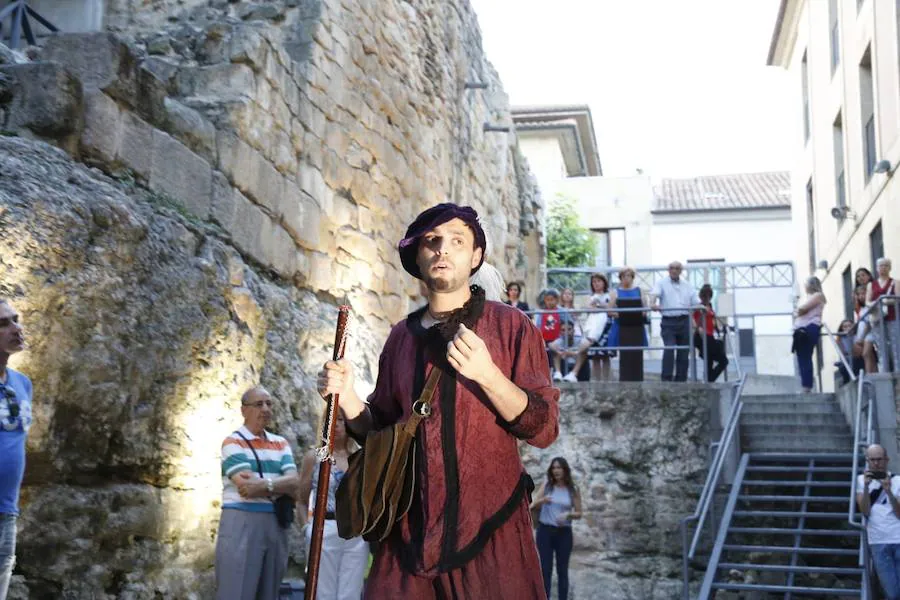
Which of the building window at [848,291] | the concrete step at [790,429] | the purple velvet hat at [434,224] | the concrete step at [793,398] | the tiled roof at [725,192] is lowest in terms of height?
the purple velvet hat at [434,224]

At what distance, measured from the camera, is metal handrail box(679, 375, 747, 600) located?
954 cm

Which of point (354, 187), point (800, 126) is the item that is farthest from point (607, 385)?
point (800, 126)

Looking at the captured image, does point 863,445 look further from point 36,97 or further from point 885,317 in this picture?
point 36,97

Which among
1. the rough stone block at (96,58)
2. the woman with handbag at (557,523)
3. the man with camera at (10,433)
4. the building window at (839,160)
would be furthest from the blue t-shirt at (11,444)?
the building window at (839,160)

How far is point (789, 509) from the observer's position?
10828 mm

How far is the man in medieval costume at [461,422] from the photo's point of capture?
8.95ft

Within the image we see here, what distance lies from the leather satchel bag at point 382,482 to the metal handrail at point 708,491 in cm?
700

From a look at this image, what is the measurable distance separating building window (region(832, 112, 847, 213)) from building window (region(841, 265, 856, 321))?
1182 mm

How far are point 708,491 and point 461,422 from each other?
7557 mm

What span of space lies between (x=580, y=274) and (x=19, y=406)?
16713mm

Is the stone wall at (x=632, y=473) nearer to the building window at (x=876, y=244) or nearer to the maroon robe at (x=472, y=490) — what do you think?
the building window at (x=876, y=244)

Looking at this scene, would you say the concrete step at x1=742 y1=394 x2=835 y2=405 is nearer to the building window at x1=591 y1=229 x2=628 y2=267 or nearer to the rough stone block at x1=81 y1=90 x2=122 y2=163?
the rough stone block at x1=81 y1=90 x2=122 y2=163

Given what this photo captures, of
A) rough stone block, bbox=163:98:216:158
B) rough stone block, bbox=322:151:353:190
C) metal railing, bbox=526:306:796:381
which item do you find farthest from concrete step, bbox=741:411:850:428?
rough stone block, bbox=163:98:216:158

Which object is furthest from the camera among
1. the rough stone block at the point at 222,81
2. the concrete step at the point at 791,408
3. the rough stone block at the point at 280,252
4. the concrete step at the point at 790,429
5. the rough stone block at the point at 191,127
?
the concrete step at the point at 791,408
